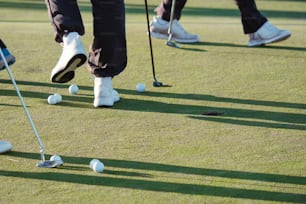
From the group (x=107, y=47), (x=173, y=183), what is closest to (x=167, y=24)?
(x=107, y=47)

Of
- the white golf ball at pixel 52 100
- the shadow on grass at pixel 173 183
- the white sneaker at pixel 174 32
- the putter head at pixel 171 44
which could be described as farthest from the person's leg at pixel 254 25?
the shadow on grass at pixel 173 183

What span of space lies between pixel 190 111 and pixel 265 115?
548 millimetres

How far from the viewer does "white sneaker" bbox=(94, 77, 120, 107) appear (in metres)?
5.43

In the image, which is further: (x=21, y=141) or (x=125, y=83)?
(x=125, y=83)

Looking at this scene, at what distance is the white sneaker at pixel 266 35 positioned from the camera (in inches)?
294

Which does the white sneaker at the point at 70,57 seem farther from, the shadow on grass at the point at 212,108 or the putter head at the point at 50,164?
the putter head at the point at 50,164

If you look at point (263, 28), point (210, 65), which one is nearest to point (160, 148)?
point (210, 65)

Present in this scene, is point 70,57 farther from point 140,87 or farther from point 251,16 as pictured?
point 251,16

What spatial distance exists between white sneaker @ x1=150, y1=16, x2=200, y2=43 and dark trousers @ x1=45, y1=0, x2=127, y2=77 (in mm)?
2431

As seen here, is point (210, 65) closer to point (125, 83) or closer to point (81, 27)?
point (125, 83)

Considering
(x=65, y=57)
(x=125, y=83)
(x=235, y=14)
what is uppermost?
(x=65, y=57)

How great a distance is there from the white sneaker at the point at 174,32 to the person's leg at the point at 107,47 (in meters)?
2.41

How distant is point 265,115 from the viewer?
521 cm

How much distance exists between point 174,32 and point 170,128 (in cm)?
312
